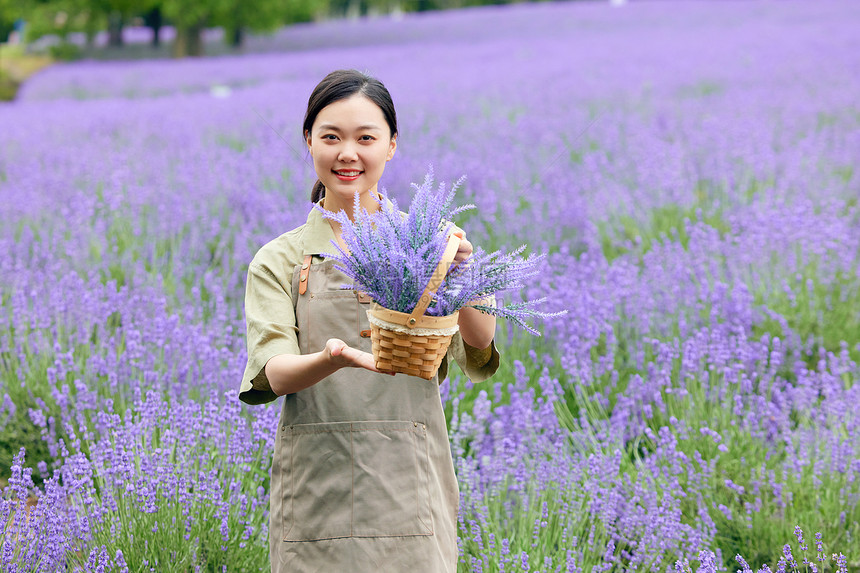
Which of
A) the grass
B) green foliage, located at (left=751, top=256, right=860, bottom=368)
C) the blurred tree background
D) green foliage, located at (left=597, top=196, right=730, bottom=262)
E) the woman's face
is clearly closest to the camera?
the woman's face

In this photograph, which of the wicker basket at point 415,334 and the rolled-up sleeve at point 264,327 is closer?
the wicker basket at point 415,334

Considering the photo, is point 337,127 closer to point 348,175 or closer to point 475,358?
point 348,175

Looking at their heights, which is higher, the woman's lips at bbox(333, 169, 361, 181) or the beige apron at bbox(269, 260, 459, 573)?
the woman's lips at bbox(333, 169, 361, 181)

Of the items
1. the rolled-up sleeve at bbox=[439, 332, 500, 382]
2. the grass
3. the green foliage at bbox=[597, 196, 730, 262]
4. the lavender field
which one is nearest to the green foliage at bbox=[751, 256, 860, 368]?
the lavender field

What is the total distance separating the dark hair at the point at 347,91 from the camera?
1581 millimetres

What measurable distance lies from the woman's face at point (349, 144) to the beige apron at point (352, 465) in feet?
0.56

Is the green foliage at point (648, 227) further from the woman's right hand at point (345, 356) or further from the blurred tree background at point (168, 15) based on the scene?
the blurred tree background at point (168, 15)

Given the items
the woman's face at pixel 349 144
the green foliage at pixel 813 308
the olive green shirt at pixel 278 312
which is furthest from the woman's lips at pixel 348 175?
the green foliage at pixel 813 308

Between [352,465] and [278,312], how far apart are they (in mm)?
318

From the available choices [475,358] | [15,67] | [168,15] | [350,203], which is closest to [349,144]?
[350,203]

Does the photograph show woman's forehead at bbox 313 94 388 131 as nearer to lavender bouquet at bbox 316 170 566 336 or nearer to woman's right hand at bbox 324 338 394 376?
lavender bouquet at bbox 316 170 566 336

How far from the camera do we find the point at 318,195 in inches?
70.7

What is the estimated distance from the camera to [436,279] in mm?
1283

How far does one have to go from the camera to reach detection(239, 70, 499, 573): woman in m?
1.50
